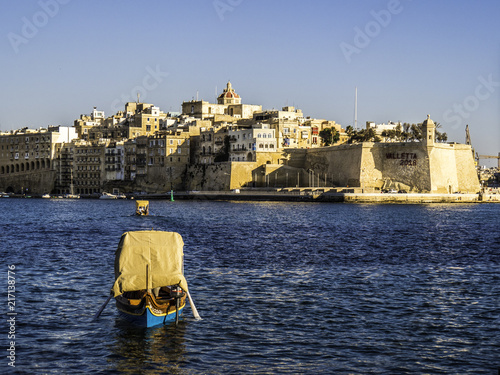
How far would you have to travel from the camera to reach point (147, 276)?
16.5 metres

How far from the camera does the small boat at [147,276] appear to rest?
16.4 metres

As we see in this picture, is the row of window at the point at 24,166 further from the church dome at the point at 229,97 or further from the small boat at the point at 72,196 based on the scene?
the church dome at the point at 229,97

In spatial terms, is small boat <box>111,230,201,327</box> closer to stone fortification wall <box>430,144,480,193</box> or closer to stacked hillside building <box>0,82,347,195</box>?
stone fortification wall <box>430,144,480,193</box>

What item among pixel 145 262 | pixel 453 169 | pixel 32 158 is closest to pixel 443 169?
pixel 453 169

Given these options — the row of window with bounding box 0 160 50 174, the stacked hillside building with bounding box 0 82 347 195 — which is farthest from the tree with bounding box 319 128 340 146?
the row of window with bounding box 0 160 50 174

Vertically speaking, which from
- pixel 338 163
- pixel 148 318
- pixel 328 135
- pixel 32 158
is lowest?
pixel 148 318

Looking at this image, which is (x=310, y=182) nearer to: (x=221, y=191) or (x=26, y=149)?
(x=221, y=191)

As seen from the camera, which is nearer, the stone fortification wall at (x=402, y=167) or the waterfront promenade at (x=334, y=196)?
the waterfront promenade at (x=334, y=196)

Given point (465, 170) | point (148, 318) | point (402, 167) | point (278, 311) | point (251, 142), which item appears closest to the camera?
point (148, 318)

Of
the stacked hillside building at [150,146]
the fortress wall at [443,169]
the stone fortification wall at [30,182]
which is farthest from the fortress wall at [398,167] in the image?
the stone fortification wall at [30,182]

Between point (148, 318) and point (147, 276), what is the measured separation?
995 mm

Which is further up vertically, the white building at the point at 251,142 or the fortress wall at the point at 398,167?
the white building at the point at 251,142

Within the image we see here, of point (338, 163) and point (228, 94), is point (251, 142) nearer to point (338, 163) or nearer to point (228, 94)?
point (338, 163)

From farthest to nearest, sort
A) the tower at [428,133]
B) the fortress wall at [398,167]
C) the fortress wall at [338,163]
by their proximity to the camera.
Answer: the fortress wall at [338,163] → the fortress wall at [398,167] → the tower at [428,133]
